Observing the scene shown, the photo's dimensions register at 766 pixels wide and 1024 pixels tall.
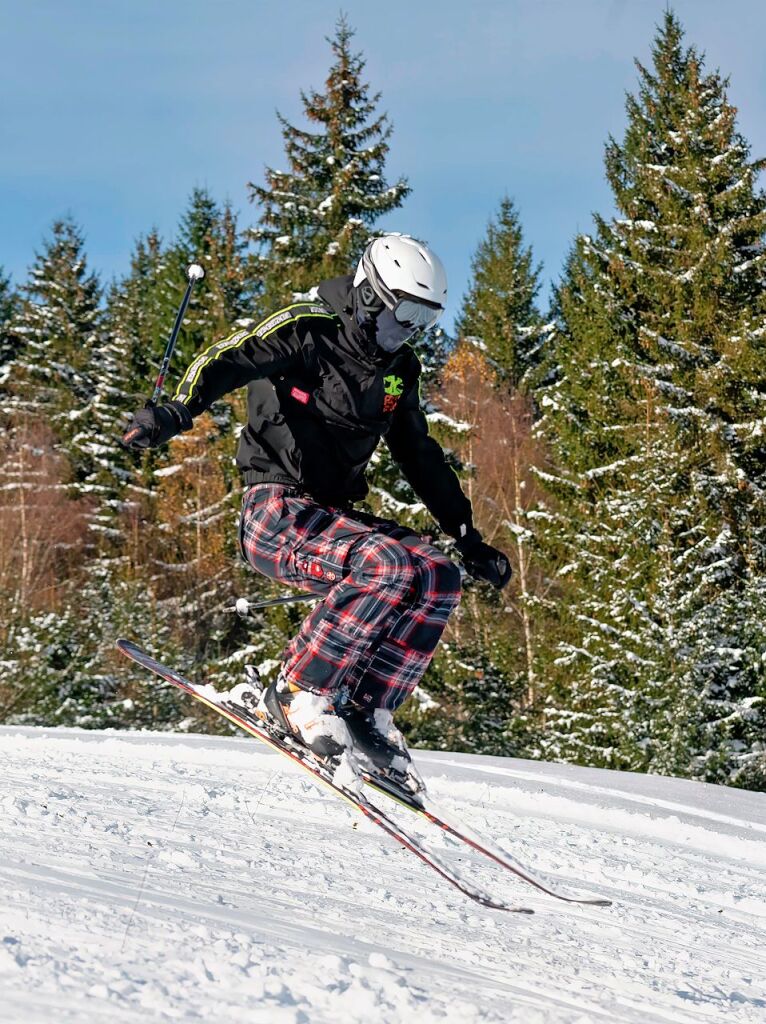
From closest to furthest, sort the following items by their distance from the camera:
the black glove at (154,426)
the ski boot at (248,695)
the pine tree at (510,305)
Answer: the black glove at (154,426) < the ski boot at (248,695) < the pine tree at (510,305)

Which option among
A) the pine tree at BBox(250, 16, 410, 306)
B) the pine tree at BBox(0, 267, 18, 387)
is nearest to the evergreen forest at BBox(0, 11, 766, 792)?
the pine tree at BBox(250, 16, 410, 306)

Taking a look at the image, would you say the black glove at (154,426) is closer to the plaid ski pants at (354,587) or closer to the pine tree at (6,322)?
the plaid ski pants at (354,587)

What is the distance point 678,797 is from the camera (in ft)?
29.2

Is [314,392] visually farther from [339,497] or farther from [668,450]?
[668,450]

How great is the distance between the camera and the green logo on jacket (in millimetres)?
4832

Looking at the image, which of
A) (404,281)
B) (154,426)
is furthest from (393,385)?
(154,426)

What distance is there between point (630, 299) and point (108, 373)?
18480mm

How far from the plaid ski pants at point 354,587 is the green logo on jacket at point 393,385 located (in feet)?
1.87

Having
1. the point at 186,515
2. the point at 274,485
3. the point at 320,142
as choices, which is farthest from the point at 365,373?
the point at 186,515

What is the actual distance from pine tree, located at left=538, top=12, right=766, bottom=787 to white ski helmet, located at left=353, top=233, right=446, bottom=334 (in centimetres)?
1174

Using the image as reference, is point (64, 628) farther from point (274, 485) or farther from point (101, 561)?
point (274, 485)

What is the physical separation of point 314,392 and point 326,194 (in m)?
19.2

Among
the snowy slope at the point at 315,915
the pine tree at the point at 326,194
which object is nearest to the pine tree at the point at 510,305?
the pine tree at the point at 326,194

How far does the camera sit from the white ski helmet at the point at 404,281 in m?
4.51
